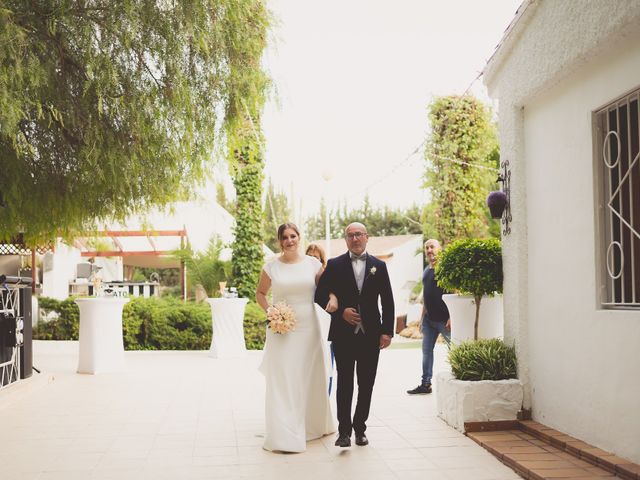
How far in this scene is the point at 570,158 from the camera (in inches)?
256

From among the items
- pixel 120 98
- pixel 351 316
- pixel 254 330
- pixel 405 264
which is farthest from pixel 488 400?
pixel 405 264

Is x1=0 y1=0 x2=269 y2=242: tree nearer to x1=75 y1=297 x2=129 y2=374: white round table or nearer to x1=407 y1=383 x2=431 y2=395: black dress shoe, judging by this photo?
x1=407 y1=383 x2=431 y2=395: black dress shoe

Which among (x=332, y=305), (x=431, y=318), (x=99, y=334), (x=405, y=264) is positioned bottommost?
(x=99, y=334)

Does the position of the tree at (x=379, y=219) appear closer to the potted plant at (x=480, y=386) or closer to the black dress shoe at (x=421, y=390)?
the black dress shoe at (x=421, y=390)

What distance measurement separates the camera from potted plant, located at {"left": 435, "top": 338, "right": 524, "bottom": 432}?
7.25 m

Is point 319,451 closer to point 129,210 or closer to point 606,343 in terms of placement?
point 606,343

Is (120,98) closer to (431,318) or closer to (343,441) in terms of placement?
(343,441)

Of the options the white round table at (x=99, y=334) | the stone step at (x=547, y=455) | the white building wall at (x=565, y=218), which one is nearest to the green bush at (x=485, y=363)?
the white building wall at (x=565, y=218)

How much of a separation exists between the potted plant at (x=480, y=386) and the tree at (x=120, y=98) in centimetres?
353

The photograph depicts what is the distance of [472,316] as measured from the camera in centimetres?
912

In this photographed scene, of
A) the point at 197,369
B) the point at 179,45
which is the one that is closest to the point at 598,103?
the point at 179,45

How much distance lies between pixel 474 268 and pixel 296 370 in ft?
8.21

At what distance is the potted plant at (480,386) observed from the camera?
23.8ft

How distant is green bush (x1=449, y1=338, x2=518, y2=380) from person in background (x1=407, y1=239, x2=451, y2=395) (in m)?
2.26
